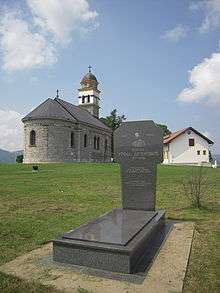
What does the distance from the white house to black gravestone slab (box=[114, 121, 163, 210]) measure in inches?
1731

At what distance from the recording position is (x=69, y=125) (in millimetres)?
45062

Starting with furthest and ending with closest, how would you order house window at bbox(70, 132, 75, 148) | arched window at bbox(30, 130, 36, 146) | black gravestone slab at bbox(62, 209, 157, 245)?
house window at bbox(70, 132, 75, 148)
arched window at bbox(30, 130, 36, 146)
black gravestone slab at bbox(62, 209, 157, 245)

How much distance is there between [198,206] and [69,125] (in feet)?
116

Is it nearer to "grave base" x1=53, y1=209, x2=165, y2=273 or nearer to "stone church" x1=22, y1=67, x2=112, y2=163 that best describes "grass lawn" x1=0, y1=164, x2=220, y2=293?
"grave base" x1=53, y1=209, x2=165, y2=273

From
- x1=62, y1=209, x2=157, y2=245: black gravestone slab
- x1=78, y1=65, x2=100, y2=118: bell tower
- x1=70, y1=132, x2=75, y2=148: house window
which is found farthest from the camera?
x1=78, y1=65, x2=100, y2=118: bell tower

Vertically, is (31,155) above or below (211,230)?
above

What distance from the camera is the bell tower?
6194 centimetres

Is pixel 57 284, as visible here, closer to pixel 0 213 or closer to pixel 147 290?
pixel 147 290

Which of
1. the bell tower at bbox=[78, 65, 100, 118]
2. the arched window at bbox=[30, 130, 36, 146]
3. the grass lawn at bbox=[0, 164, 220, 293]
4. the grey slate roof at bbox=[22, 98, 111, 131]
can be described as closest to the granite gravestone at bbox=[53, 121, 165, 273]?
the grass lawn at bbox=[0, 164, 220, 293]

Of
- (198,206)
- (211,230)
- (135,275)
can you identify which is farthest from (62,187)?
(135,275)

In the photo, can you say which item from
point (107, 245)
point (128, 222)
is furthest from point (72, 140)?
point (107, 245)

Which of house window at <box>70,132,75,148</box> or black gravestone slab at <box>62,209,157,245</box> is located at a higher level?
house window at <box>70,132,75,148</box>

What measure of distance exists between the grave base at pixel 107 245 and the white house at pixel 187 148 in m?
46.5

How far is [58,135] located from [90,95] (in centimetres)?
2065
